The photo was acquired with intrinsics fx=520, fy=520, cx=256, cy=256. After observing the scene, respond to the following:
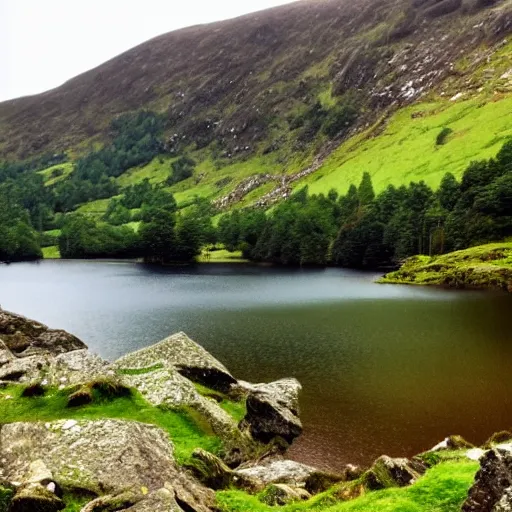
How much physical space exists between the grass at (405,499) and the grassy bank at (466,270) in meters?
93.8

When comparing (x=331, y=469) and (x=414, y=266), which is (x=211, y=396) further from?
(x=414, y=266)

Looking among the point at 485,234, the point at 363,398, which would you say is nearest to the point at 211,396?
the point at 363,398

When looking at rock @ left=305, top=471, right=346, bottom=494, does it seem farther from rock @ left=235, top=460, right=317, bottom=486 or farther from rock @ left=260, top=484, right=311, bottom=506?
rock @ left=260, top=484, right=311, bottom=506

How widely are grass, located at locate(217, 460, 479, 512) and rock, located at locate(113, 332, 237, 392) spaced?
15184mm

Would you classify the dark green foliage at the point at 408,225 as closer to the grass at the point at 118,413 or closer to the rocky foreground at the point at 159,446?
the rocky foreground at the point at 159,446

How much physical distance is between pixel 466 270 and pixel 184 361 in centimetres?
9397

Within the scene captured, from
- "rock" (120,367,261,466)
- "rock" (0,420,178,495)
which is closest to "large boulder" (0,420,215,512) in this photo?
"rock" (0,420,178,495)

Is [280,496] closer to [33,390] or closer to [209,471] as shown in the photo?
[209,471]

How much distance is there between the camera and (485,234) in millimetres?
135375

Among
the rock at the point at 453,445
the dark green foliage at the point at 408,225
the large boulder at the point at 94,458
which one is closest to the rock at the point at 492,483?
the large boulder at the point at 94,458

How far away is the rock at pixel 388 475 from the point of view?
1683cm

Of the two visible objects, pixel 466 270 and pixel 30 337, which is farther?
pixel 466 270

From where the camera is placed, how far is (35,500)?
15.3m

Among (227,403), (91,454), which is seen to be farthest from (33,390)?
(227,403)
